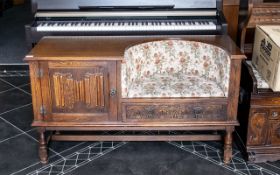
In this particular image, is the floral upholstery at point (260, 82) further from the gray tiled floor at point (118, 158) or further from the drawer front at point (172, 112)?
the gray tiled floor at point (118, 158)

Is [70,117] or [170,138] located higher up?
[70,117]

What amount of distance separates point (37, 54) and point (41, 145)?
0.66 m

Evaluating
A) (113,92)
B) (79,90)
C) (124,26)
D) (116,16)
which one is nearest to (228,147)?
(113,92)

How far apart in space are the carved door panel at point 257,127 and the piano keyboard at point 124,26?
0.75 meters

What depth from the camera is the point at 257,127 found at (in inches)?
110

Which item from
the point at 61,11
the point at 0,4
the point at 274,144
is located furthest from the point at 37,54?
the point at 0,4

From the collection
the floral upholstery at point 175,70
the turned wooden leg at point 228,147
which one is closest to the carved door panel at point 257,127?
the turned wooden leg at point 228,147

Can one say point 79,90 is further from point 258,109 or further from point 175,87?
point 258,109

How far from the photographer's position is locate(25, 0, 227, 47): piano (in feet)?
10.2

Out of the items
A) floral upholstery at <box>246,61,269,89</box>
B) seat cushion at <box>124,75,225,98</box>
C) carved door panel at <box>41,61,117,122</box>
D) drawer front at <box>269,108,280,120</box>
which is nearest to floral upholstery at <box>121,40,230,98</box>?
seat cushion at <box>124,75,225,98</box>

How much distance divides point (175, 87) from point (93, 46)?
63cm

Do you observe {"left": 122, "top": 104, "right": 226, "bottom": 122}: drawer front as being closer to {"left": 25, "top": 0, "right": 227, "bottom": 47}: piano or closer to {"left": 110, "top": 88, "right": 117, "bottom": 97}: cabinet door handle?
{"left": 110, "top": 88, "right": 117, "bottom": 97}: cabinet door handle

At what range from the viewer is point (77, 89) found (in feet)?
8.59

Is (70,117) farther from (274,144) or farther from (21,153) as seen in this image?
Result: (274,144)
